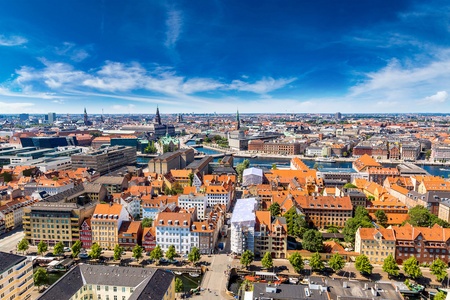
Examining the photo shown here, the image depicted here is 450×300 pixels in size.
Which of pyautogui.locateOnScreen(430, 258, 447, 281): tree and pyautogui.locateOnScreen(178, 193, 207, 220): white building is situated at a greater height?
pyautogui.locateOnScreen(178, 193, 207, 220): white building

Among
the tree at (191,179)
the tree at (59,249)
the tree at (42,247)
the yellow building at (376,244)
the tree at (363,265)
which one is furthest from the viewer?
the tree at (191,179)

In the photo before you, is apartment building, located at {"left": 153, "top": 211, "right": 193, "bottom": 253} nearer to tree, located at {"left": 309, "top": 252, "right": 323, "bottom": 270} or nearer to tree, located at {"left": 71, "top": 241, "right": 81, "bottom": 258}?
tree, located at {"left": 71, "top": 241, "right": 81, "bottom": 258}

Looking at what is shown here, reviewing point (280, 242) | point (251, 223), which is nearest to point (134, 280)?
point (251, 223)

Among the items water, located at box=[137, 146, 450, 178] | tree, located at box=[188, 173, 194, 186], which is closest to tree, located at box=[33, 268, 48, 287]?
tree, located at box=[188, 173, 194, 186]

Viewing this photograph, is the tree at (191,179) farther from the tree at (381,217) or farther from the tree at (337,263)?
the tree at (337,263)

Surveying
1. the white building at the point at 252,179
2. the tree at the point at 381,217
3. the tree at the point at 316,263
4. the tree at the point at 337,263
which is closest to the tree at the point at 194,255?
the tree at the point at 316,263

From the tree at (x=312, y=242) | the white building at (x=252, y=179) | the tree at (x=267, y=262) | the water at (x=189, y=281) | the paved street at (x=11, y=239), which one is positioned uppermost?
the white building at (x=252, y=179)

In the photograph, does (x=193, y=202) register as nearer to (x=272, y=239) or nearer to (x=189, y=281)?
(x=272, y=239)

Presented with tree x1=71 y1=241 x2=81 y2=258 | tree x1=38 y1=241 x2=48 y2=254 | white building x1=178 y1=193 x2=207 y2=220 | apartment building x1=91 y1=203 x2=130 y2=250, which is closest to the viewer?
tree x1=71 y1=241 x2=81 y2=258
